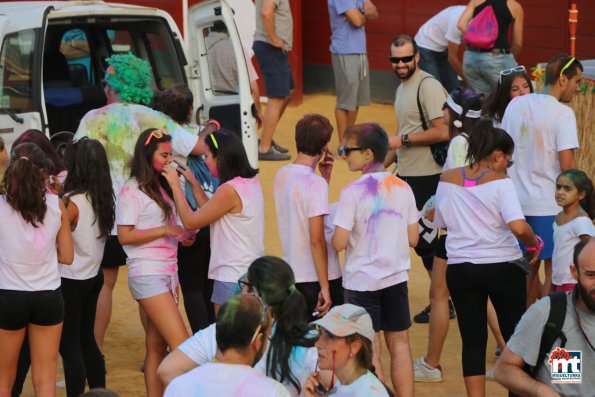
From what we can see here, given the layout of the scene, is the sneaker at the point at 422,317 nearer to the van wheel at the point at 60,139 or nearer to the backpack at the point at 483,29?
the van wheel at the point at 60,139

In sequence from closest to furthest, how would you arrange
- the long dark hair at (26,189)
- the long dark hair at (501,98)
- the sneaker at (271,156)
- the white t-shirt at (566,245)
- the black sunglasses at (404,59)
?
the long dark hair at (26,189), the white t-shirt at (566,245), the long dark hair at (501,98), the black sunglasses at (404,59), the sneaker at (271,156)

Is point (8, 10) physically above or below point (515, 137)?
above

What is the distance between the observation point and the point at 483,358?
6547 mm

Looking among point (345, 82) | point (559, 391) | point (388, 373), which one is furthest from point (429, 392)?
point (345, 82)

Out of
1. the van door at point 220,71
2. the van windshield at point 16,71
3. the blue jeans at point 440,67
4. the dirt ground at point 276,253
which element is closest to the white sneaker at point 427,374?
the dirt ground at point 276,253

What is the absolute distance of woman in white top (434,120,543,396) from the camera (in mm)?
6402

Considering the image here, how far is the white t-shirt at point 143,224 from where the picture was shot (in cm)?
652

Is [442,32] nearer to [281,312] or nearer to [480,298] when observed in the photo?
[480,298]

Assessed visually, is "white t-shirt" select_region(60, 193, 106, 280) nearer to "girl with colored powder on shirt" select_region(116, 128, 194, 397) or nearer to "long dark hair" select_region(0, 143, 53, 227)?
"girl with colored powder on shirt" select_region(116, 128, 194, 397)

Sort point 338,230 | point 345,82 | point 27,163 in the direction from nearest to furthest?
point 27,163 → point 338,230 → point 345,82

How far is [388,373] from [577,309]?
9.95 ft

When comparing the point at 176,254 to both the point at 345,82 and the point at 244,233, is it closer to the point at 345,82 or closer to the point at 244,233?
the point at 244,233

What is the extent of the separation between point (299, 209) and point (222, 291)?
23.7 inches

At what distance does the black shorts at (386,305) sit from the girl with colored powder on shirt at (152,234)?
3.12 feet
